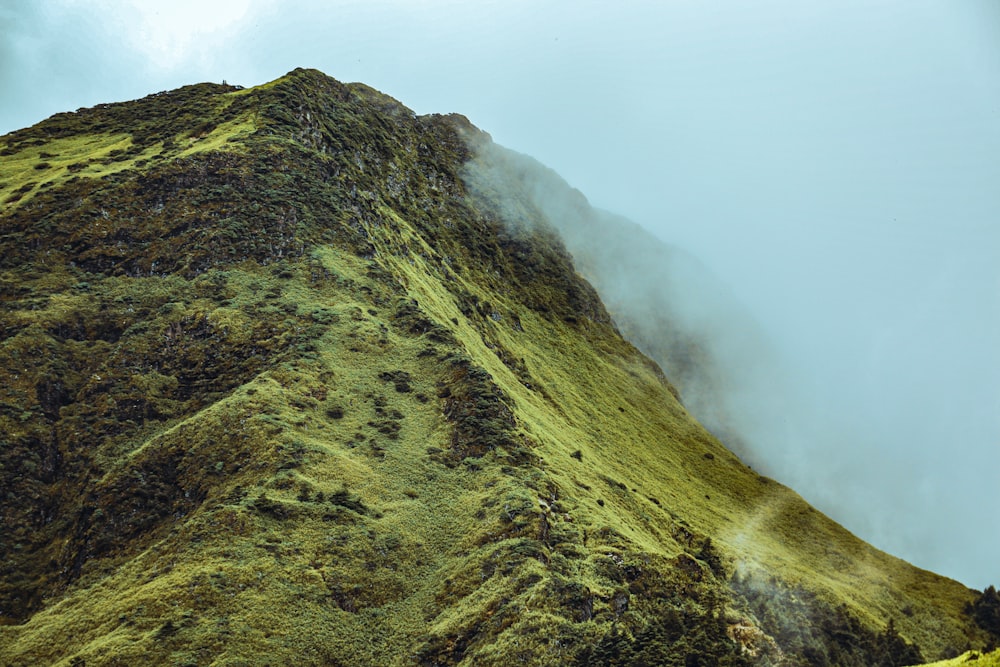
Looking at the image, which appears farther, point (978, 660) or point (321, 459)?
point (321, 459)

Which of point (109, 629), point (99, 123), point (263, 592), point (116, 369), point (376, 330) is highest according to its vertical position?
point (99, 123)

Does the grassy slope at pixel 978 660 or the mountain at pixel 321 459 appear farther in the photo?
the mountain at pixel 321 459

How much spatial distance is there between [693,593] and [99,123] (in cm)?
13628

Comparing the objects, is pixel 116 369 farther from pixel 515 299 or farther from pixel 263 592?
pixel 515 299

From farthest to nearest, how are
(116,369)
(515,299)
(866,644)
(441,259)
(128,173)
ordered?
(515,299)
(441,259)
(128,173)
(866,644)
(116,369)

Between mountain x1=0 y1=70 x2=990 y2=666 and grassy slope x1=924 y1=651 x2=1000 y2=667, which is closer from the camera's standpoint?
grassy slope x1=924 y1=651 x2=1000 y2=667

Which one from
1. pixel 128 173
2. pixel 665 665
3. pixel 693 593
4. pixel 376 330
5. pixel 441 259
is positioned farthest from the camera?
pixel 441 259

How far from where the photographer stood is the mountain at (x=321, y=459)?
58.6 meters

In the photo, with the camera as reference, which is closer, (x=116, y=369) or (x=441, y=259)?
(x=116, y=369)

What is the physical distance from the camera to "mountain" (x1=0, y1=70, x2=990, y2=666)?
58.6 metres

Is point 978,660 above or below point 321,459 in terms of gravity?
above

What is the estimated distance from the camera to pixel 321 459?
7212cm

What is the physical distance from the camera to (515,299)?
156 metres

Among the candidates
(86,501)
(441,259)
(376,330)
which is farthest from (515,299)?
(86,501)
